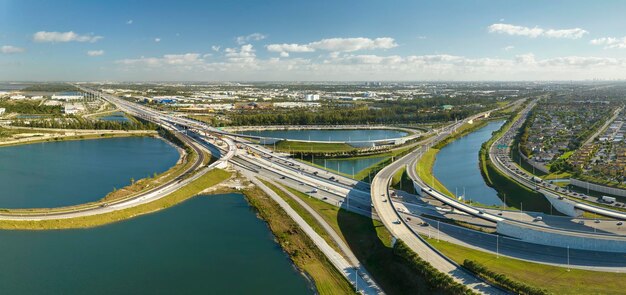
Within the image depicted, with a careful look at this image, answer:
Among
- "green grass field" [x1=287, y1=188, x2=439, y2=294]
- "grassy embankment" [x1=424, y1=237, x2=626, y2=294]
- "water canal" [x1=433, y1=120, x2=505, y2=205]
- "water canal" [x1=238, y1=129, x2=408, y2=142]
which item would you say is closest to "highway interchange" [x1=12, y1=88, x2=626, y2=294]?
"green grass field" [x1=287, y1=188, x2=439, y2=294]

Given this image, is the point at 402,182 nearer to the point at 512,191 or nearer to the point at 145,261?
the point at 512,191

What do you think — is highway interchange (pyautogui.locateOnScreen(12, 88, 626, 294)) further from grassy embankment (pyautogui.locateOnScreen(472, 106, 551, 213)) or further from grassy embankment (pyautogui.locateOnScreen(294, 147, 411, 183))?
grassy embankment (pyautogui.locateOnScreen(472, 106, 551, 213))

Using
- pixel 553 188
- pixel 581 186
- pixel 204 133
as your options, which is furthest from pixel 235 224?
pixel 204 133

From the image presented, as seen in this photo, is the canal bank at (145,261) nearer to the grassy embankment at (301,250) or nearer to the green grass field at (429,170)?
the grassy embankment at (301,250)

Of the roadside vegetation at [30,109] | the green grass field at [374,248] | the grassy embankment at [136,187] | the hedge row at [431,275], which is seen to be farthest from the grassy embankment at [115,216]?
the roadside vegetation at [30,109]

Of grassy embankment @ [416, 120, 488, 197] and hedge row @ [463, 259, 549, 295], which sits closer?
hedge row @ [463, 259, 549, 295]

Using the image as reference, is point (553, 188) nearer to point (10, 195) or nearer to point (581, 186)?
point (581, 186)

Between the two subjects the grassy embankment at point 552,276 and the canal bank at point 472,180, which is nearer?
the grassy embankment at point 552,276
